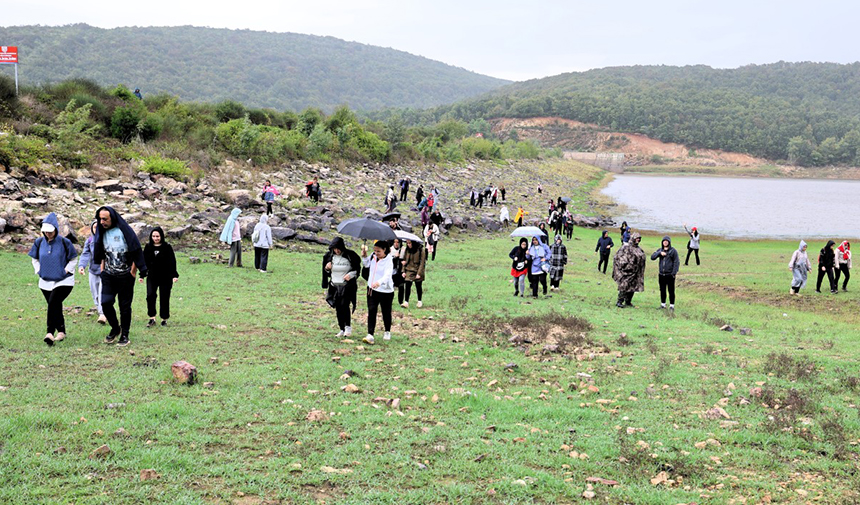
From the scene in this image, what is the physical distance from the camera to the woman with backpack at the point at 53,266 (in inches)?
348

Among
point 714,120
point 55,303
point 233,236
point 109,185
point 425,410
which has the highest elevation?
point 714,120

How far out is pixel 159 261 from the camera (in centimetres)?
1048

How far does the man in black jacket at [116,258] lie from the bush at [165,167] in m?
19.8

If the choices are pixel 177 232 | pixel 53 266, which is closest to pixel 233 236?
pixel 177 232

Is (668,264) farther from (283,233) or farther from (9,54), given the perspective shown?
(9,54)

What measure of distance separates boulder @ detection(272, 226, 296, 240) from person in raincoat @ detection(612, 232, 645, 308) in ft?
40.7

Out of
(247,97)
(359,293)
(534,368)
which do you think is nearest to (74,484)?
(534,368)

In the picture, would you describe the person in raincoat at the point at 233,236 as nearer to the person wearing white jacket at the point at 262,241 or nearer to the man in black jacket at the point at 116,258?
the person wearing white jacket at the point at 262,241

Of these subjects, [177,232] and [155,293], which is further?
[177,232]

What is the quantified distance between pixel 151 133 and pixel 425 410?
28.5 meters

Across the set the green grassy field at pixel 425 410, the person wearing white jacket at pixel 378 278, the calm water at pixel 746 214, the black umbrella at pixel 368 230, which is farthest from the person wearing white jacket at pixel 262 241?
the calm water at pixel 746 214

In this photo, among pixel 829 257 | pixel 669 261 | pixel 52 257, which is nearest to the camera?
pixel 52 257

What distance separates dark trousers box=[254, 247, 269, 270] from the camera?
17.8 m

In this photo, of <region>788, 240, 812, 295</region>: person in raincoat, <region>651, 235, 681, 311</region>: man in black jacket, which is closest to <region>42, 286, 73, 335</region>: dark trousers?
<region>651, 235, 681, 311</region>: man in black jacket
